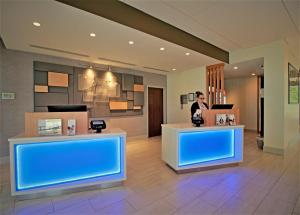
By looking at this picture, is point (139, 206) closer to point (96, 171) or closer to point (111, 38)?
point (96, 171)

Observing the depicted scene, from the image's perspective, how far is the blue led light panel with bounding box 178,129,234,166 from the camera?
3185 mm

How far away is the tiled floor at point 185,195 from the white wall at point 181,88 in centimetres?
369

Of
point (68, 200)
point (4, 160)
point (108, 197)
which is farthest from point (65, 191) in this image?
point (4, 160)

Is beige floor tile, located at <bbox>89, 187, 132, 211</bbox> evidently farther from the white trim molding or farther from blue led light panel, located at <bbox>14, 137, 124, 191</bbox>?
the white trim molding

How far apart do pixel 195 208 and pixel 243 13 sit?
361 centimetres

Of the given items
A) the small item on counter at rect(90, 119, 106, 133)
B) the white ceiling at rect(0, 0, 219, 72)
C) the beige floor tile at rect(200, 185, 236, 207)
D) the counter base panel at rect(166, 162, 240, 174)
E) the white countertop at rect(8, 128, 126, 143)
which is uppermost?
the white ceiling at rect(0, 0, 219, 72)

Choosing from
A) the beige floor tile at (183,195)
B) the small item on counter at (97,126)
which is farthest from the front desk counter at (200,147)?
the small item on counter at (97,126)

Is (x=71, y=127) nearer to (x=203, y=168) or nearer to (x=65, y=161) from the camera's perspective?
(x=65, y=161)

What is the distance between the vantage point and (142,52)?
4.47 meters

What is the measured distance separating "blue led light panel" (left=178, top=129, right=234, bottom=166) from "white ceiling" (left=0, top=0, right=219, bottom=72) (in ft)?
7.62

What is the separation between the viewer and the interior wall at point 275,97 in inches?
169

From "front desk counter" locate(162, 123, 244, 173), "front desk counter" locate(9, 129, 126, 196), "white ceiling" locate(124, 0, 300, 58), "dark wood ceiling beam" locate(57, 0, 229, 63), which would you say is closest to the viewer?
"front desk counter" locate(9, 129, 126, 196)

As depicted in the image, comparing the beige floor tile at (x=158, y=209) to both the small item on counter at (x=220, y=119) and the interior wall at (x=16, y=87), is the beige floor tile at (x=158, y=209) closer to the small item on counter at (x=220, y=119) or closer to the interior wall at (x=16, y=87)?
the small item on counter at (x=220, y=119)

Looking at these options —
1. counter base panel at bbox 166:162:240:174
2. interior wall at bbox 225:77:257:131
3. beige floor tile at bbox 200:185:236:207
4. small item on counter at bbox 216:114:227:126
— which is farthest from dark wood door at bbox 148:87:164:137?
beige floor tile at bbox 200:185:236:207
